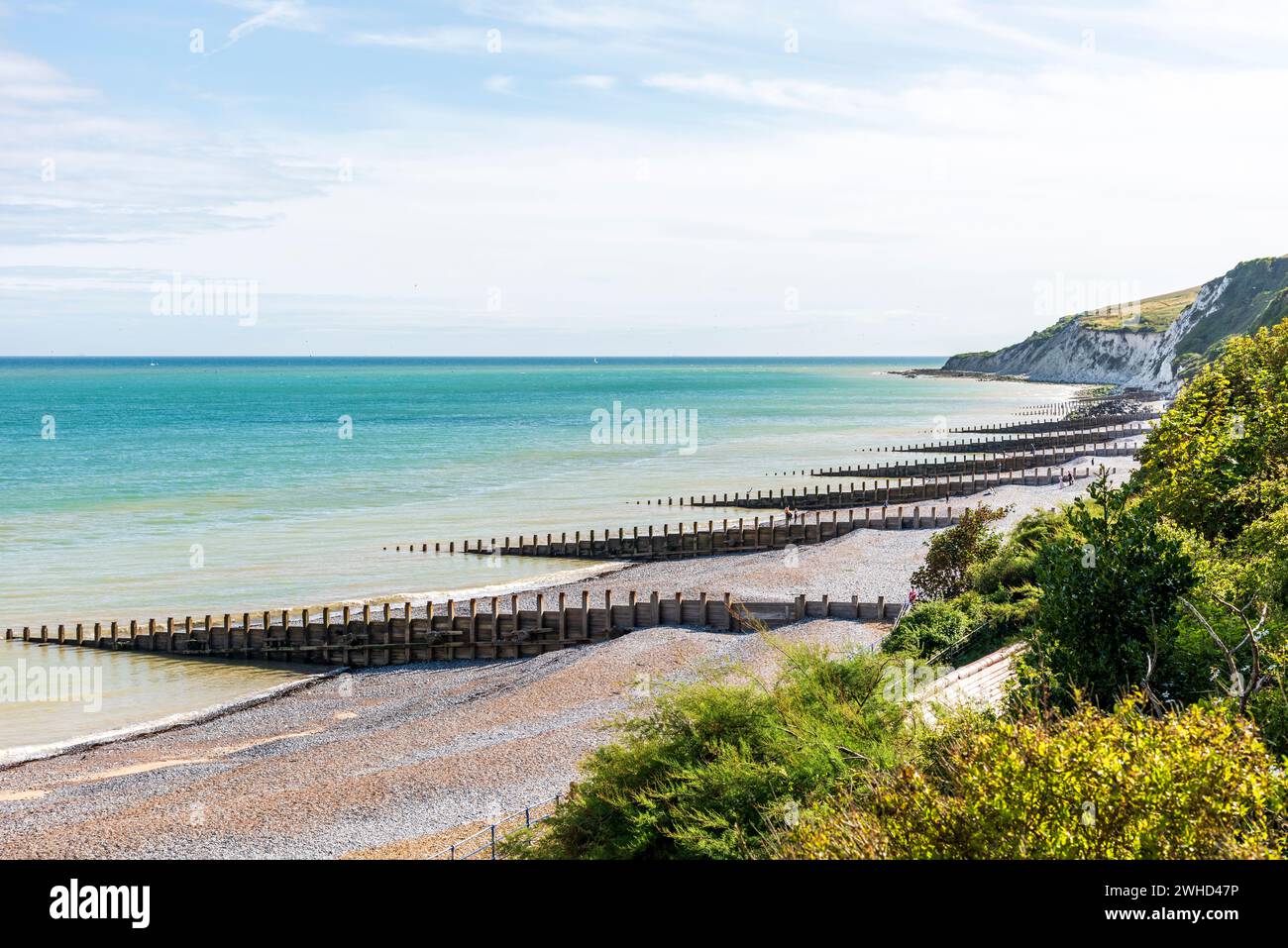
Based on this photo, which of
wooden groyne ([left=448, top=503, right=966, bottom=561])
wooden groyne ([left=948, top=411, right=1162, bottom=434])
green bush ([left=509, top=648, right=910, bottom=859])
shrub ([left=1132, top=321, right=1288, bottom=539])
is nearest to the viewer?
green bush ([left=509, top=648, right=910, bottom=859])

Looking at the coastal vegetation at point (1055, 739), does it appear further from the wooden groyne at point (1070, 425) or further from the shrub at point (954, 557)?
the wooden groyne at point (1070, 425)

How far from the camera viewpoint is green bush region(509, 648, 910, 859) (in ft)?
47.3

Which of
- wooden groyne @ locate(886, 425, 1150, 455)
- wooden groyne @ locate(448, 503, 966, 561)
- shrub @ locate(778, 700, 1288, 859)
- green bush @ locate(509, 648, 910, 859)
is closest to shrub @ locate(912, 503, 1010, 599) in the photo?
wooden groyne @ locate(448, 503, 966, 561)

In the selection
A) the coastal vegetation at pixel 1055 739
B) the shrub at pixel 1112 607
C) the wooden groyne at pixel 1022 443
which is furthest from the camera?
the wooden groyne at pixel 1022 443

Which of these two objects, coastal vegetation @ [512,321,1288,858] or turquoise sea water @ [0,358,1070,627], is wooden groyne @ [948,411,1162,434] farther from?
coastal vegetation @ [512,321,1288,858]

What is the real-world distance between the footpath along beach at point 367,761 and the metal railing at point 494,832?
0.50m

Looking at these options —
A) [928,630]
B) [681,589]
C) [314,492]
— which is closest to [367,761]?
[928,630]

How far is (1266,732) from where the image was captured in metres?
14.7

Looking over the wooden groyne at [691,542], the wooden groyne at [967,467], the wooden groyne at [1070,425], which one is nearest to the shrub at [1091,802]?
the wooden groyne at [691,542]

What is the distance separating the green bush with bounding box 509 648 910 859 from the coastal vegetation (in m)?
0.03

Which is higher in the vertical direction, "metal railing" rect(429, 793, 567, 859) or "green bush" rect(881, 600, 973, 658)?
"green bush" rect(881, 600, 973, 658)

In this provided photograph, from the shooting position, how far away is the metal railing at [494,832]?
59.8ft

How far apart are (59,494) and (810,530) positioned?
5299 centimetres

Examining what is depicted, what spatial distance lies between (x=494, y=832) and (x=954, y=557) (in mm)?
20350
